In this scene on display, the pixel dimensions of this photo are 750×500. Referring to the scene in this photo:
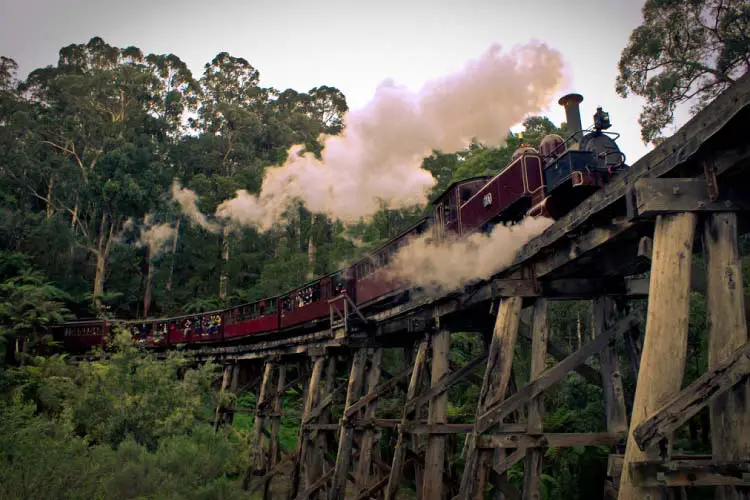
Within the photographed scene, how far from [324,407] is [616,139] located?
339 inches

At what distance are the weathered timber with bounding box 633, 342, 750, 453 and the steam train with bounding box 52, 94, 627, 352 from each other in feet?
14.8

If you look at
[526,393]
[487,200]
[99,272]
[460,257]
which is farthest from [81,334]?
[526,393]

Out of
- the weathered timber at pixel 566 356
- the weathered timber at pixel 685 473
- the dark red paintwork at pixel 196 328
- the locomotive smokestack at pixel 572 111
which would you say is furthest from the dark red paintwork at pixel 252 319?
the weathered timber at pixel 685 473

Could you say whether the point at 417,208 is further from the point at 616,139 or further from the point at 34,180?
the point at 34,180

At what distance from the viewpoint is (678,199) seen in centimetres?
466

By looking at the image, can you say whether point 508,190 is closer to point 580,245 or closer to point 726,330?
point 580,245

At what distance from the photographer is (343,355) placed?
15992 mm

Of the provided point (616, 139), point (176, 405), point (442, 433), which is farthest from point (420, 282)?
point (176, 405)

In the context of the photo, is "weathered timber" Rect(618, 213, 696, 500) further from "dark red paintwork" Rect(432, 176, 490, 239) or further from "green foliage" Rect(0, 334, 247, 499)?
"dark red paintwork" Rect(432, 176, 490, 239)

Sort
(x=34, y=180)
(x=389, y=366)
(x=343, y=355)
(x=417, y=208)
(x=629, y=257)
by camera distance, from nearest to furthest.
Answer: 1. (x=629, y=257)
2. (x=343, y=355)
3. (x=389, y=366)
4. (x=417, y=208)
5. (x=34, y=180)

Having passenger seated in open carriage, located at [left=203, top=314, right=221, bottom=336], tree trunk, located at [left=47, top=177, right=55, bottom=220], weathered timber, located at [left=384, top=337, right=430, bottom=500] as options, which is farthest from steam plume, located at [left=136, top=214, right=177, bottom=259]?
weathered timber, located at [left=384, top=337, right=430, bottom=500]

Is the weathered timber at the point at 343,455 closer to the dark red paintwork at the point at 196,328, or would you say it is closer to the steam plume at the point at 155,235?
the dark red paintwork at the point at 196,328

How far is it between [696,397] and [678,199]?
1.57 m

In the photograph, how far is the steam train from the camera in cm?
877
